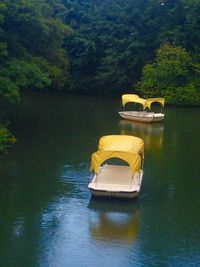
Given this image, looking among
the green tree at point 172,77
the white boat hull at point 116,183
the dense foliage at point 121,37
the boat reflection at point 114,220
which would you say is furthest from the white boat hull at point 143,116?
the boat reflection at point 114,220

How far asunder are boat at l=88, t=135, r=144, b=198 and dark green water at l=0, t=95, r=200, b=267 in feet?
1.74

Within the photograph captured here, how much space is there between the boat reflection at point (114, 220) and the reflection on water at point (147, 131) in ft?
34.8

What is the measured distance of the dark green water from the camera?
16.5 m

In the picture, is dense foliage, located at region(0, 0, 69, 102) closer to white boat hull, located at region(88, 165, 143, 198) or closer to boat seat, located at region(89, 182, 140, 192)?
white boat hull, located at region(88, 165, 143, 198)

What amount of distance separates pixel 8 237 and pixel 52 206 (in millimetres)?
3384

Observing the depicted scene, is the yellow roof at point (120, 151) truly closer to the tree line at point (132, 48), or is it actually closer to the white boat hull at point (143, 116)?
the white boat hull at point (143, 116)

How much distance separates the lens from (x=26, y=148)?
29656 mm

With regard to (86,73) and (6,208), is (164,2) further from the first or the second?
(6,208)

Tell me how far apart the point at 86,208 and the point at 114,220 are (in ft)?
4.76

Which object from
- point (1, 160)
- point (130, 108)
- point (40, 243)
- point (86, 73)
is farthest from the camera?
point (86, 73)

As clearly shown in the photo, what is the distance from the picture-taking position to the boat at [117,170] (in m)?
21.0

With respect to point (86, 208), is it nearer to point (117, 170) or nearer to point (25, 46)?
point (117, 170)

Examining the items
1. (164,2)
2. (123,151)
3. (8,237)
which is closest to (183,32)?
(164,2)

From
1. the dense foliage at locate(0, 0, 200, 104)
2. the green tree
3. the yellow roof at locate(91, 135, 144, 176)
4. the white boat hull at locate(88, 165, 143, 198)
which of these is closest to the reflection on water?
the yellow roof at locate(91, 135, 144, 176)
